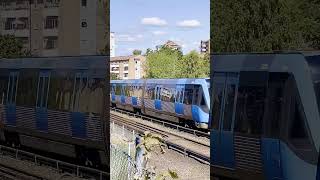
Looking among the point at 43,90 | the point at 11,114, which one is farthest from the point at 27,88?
the point at 11,114

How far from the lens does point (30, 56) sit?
12.2 ft

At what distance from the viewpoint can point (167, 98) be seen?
120 inches

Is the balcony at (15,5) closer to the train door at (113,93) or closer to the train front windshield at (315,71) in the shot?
the train door at (113,93)

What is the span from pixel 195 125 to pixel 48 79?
1375 millimetres

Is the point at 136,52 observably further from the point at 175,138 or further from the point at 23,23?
the point at 23,23

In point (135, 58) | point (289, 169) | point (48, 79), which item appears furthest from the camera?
Result: point (48, 79)

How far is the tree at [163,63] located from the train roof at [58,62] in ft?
1.38

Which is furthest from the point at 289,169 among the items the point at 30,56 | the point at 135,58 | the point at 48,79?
the point at 30,56

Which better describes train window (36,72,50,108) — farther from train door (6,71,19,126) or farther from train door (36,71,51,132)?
train door (6,71,19,126)

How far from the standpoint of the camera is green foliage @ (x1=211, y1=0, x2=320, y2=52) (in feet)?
7.06

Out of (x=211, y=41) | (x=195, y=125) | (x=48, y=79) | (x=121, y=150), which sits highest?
(x=211, y=41)

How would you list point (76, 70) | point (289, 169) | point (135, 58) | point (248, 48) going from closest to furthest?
point (289, 169) → point (248, 48) → point (135, 58) → point (76, 70)

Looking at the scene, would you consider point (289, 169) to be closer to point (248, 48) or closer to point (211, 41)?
point (248, 48)

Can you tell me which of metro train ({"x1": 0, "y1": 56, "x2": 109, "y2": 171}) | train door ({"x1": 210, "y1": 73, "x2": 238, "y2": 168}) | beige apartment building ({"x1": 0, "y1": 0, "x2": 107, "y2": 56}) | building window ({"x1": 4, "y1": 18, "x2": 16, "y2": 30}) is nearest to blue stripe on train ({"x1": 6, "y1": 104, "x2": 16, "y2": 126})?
metro train ({"x1": 0, "y1": 56, "x2": 109, "y2": 171})
